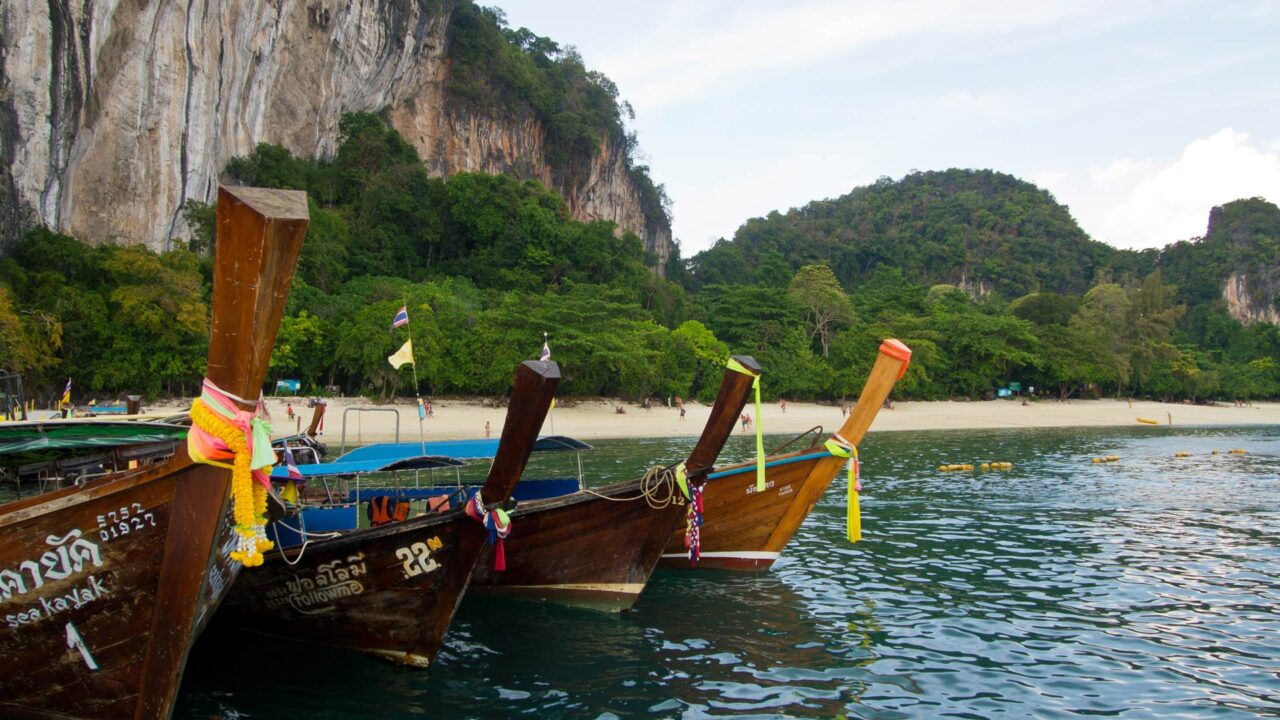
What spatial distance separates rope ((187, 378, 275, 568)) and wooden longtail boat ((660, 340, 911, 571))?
6085 mm

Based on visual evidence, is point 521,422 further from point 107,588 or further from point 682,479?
point 107,588

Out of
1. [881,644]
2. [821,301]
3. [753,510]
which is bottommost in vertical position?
[881,644]

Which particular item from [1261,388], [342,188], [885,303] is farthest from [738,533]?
[1261,388]

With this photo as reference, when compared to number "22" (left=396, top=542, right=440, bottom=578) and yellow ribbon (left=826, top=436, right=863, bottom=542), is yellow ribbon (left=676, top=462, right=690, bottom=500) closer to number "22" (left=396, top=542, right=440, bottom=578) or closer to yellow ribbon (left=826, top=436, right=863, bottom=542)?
yellow ribbon (left=826, top=436, right=863, bottom=542)

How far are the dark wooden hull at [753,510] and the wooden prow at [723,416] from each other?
1.89 metres

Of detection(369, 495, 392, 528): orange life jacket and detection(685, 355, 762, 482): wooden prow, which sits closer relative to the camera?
detection(685, 355, 762, 482): wooden prow

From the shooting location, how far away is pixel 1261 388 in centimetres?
6906

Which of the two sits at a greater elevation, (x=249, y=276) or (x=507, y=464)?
(x=249, y=276)

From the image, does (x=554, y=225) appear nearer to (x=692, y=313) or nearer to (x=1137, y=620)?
(x=692, y=313)

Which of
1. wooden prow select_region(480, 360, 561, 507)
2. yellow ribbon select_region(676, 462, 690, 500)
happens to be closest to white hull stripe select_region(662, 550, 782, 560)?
yellow ribbon select_region(676, 462, 690, 500)

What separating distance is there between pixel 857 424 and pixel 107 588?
26.2 feet

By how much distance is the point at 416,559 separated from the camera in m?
6.96

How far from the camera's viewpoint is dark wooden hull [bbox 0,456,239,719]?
16.5 ft

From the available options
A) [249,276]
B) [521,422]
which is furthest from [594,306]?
[249,276]
